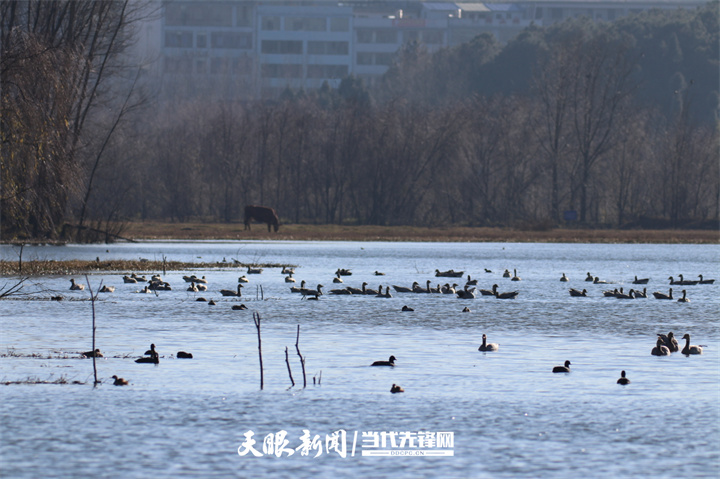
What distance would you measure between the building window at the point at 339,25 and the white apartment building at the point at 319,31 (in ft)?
0.56

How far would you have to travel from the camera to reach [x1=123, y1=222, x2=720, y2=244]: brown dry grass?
261ft

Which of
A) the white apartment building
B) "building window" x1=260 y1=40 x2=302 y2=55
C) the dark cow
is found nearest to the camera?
the dark cow

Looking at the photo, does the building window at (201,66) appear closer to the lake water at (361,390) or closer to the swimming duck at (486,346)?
the lake water at (361,390)

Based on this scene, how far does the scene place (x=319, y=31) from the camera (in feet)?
592

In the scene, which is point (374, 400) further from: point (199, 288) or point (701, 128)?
point (701, 128)

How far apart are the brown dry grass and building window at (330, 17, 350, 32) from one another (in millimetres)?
95936

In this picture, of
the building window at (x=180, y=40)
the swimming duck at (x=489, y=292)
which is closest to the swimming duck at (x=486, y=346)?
the swimming duck at (x=489, y=292)

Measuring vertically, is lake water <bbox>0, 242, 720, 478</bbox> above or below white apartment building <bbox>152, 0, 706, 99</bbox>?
below

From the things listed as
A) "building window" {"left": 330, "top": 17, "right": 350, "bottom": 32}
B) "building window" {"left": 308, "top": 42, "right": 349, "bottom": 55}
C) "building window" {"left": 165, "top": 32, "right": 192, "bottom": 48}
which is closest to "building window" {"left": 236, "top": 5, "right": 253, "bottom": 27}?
"building window" {"left": 165, "top": 32, "right": 192, "bottom": 48}

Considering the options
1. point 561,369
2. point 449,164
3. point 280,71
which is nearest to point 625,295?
point 561,369

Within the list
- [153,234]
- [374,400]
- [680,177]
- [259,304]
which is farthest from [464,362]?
[680,177]

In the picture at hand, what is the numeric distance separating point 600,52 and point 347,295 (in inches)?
2784

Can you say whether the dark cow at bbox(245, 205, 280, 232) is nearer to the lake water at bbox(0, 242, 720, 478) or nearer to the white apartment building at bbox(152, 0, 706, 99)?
the lake water at bbox(0, 242, 720, 478)

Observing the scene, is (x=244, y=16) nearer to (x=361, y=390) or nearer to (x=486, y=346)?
(x=486, y=346)
